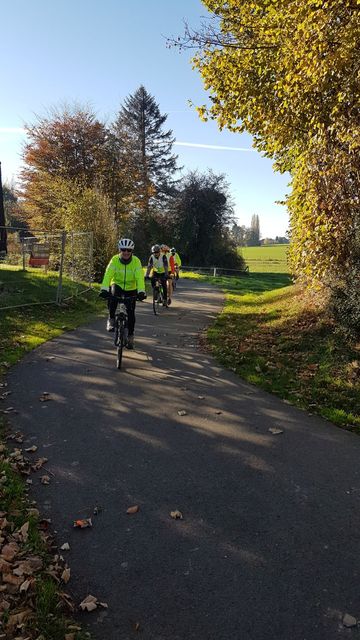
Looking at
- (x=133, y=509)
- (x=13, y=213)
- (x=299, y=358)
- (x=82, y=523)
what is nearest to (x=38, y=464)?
(x=82, y=523)

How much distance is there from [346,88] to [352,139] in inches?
33.8

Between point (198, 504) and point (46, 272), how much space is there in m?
16.2

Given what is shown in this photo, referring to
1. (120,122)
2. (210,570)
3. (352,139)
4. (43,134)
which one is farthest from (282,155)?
(120,122)

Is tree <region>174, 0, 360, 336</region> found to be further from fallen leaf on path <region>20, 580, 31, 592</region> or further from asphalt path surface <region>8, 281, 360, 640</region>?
fallen leaf on path <region>20, 580, 31, 592</region>

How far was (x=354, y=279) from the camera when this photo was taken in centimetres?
876

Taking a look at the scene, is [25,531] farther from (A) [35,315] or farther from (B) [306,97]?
(A) [35,315]

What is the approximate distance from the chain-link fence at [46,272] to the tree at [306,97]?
6.72 metres

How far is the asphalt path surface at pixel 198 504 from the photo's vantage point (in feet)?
9.65

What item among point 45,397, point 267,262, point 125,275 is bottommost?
point 45,397

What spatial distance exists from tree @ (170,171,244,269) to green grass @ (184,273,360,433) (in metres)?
30.1

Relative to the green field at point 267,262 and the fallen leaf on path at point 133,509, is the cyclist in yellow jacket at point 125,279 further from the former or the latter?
the green field at point 267,262

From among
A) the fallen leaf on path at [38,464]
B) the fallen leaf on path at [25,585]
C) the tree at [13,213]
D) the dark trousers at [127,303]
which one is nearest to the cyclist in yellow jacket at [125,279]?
the dark trousers at [127,303]

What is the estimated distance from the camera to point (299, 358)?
8.66m

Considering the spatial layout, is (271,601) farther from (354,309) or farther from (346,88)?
(346,88)
